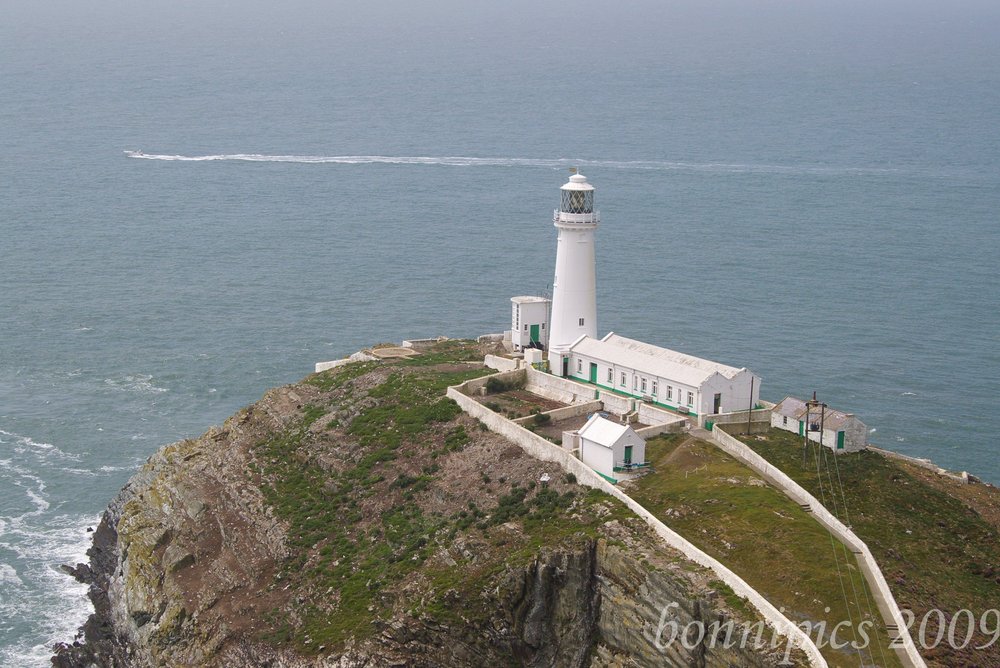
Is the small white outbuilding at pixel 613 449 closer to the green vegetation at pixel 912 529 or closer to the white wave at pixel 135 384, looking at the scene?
the green vegetation at pixel 912 529

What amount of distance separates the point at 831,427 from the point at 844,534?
7.48 metres

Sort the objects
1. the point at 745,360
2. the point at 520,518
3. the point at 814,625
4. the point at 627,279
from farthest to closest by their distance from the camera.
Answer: the point at 627,279 → the point at 745,360 → the point at 520,518 → the point at 814,625

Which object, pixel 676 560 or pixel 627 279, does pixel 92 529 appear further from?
pixel 627 279

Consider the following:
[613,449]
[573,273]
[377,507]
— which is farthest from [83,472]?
[613,449]

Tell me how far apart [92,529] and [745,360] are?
38.4m

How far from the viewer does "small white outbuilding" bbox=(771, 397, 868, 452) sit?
161 ft

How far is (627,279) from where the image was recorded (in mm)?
97875

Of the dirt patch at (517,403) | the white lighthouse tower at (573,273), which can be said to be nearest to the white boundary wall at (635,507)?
the dirt patch at (517,403)

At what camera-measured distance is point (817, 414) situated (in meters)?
49.8

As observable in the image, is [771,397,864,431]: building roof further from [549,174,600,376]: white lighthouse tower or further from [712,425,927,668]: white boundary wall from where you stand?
[549,174,600,376]: white lighthouse tower

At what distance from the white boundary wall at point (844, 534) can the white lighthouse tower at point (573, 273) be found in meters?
10.6

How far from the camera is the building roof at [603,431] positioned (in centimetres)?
4772

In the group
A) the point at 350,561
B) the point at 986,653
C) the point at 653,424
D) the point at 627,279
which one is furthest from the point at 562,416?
the point at 627,279

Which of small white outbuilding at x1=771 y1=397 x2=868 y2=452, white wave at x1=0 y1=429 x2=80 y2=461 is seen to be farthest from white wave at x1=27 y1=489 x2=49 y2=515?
small white outbuilding at x1=771 y1=397 x2=868 y2=452
